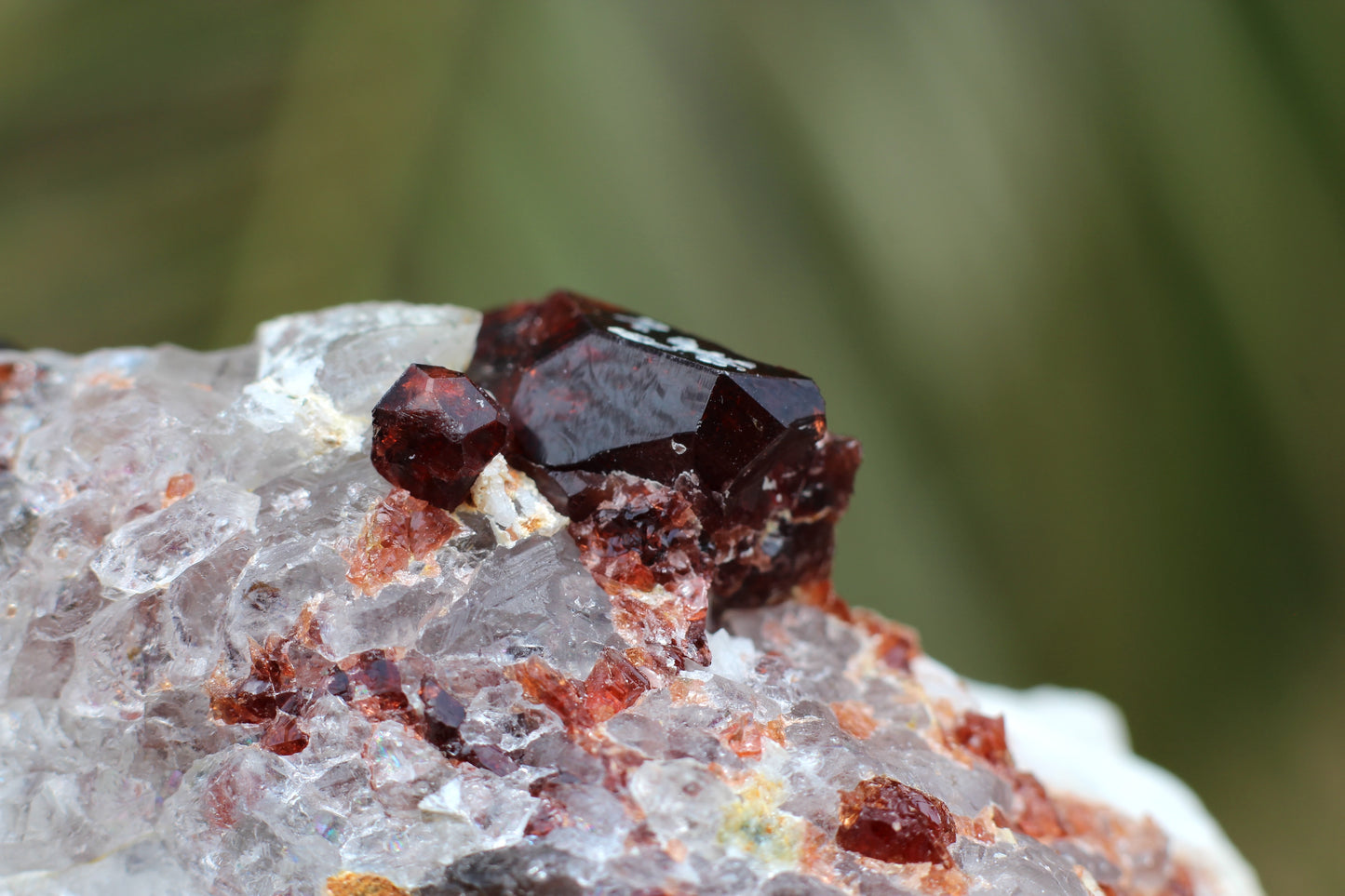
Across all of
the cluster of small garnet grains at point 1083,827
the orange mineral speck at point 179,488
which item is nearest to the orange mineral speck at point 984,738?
the cluster of small garnet grains at point 1083,827

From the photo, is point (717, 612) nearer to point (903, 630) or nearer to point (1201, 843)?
point (903, 630)

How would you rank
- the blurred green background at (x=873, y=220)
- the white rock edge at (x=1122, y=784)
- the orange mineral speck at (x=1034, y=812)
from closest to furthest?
1. the orange mineral speck at (x=1034, y=812)
2. the white rock edge at (x=1122, y=784)
3. the blurred green background at (x=873, y=220)

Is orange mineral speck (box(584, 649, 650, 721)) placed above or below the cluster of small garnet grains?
above

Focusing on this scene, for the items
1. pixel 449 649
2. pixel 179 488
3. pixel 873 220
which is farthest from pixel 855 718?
pixel 873 220

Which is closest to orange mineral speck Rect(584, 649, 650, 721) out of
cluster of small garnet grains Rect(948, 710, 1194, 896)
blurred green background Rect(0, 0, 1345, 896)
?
cluster of small garnet grains Rect(948, 710, 1194, 896)

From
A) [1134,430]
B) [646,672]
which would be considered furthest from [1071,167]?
[646,672]

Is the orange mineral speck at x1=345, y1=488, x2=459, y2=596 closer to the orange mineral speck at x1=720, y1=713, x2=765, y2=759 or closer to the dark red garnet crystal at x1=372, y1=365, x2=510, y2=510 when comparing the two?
the dark red garnet crystal at x1=372, y1=365, x2=510, y2=510

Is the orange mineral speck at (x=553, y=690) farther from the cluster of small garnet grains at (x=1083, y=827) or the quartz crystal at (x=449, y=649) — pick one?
the cluster of small garnet grains at (x=1083, y=827)
